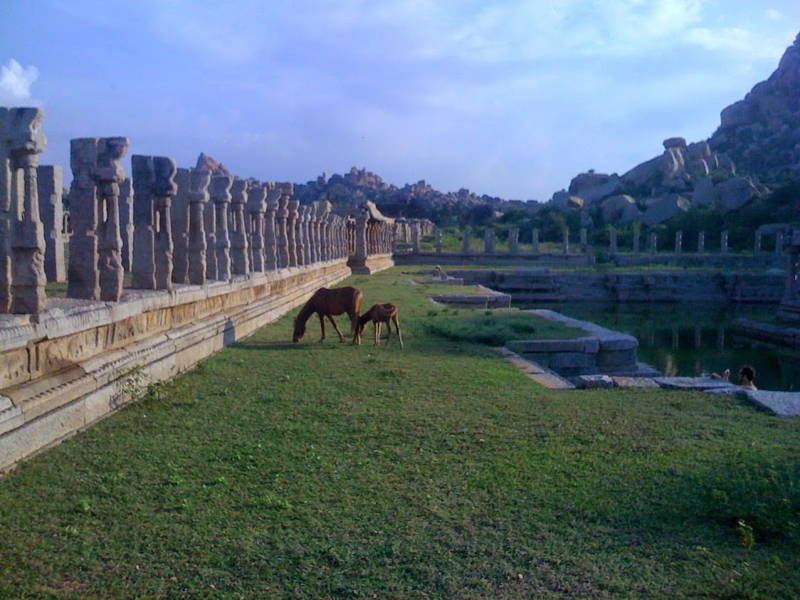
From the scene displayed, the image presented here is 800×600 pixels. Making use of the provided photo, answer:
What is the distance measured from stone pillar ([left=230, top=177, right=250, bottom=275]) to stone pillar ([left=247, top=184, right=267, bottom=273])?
39.7 inches

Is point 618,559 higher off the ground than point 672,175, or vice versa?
point 672,175

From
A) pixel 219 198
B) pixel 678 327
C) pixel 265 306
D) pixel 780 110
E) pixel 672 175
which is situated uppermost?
pixel 780 110

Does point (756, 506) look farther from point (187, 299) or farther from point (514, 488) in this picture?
point (187, 299)

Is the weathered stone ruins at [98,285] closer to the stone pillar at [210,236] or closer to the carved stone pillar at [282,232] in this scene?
the stone pillar at [210,236]

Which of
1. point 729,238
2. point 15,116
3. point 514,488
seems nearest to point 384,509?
point 514,488

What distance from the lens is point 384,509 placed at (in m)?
4.10

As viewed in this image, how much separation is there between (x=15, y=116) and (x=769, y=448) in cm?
557

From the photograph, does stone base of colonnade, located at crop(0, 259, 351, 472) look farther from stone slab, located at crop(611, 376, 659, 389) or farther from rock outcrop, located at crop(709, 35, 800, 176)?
rock outcrop, located at crop(709, 35, 800, 176)

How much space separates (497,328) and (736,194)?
161 ft

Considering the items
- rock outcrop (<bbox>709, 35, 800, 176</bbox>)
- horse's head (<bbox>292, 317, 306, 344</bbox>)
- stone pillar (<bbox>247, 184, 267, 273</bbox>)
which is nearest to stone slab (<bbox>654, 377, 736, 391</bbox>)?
horse's head (<bbox>292, 317, 306, 344</bbox>)

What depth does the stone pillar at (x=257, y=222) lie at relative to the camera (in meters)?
13.7

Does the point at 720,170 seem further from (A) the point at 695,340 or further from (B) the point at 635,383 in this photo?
(B) the point at 635,383

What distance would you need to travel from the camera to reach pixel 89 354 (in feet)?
20.0

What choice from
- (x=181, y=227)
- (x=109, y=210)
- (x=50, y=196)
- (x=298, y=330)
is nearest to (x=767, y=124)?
(x=298, y=330)
